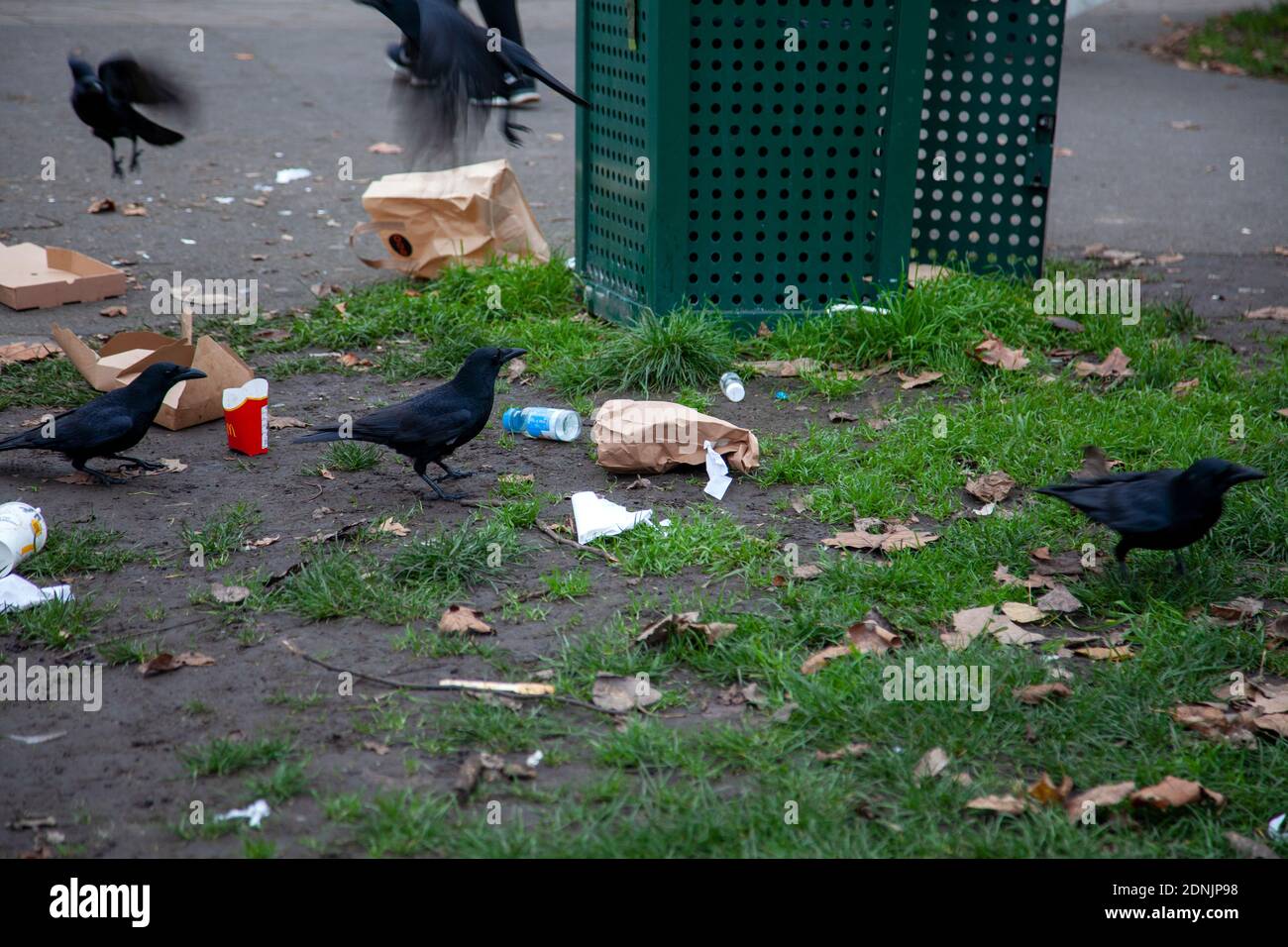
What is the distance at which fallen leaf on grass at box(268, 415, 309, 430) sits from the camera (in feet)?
17.6

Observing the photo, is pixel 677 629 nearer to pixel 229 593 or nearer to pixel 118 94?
pixel 229 593

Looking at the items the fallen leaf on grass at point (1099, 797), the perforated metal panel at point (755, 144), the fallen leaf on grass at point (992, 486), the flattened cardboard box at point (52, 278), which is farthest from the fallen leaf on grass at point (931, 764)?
the flattened cardboard box at point (52, 278)

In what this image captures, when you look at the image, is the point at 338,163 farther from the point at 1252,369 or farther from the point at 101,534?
the point at 1252,369

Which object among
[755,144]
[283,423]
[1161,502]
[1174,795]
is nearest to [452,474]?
[283,423]

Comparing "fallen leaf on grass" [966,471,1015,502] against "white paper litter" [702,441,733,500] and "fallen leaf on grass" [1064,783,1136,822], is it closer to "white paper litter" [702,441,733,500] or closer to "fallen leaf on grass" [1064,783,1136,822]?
"white paper litter" [702,441,733,500]

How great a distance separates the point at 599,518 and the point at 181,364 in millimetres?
2294

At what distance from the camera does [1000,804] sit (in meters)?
2.89

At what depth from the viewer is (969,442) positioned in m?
4.98

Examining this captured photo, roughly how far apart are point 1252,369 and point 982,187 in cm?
168

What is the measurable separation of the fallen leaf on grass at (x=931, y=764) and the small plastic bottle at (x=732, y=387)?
108 inches

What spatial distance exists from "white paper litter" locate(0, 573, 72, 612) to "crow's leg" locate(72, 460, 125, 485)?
90cm

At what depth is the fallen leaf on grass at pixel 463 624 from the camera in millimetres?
3656
